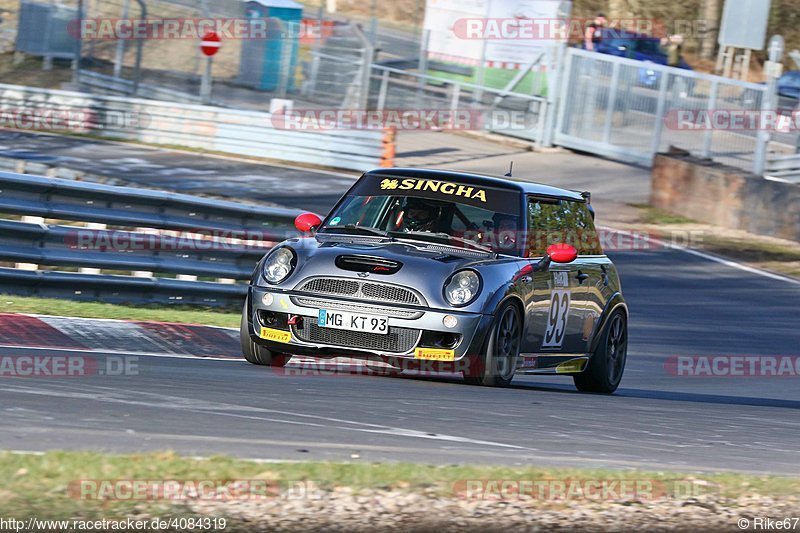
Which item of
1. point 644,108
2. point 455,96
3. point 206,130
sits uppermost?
point 644,108

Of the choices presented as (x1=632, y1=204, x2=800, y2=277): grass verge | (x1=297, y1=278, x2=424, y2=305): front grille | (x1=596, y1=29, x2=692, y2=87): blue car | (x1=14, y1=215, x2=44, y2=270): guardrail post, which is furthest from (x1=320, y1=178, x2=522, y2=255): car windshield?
(x1=596, y1=29, x2=692, y2=87): blue car

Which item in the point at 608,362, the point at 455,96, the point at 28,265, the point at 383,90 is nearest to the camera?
the point at 608,362

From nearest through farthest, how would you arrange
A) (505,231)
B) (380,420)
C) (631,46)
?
(380,420) < (505,231) < (631,46)

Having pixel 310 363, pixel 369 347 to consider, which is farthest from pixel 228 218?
pixel 369 347

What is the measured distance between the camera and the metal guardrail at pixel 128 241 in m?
11.0

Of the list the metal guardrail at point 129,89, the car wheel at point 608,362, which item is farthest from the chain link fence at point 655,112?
the car wheel at point 608,362

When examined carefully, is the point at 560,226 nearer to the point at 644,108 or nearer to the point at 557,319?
the point at 557,319

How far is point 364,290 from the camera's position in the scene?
26.9 feet

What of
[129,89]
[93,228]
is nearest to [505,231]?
[93,228]

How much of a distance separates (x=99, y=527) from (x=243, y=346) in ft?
15.7

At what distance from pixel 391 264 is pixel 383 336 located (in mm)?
438

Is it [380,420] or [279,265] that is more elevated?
[279,265]

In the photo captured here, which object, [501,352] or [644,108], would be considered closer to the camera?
[501,352]

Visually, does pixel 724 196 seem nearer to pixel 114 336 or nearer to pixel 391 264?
pixel 114 336
